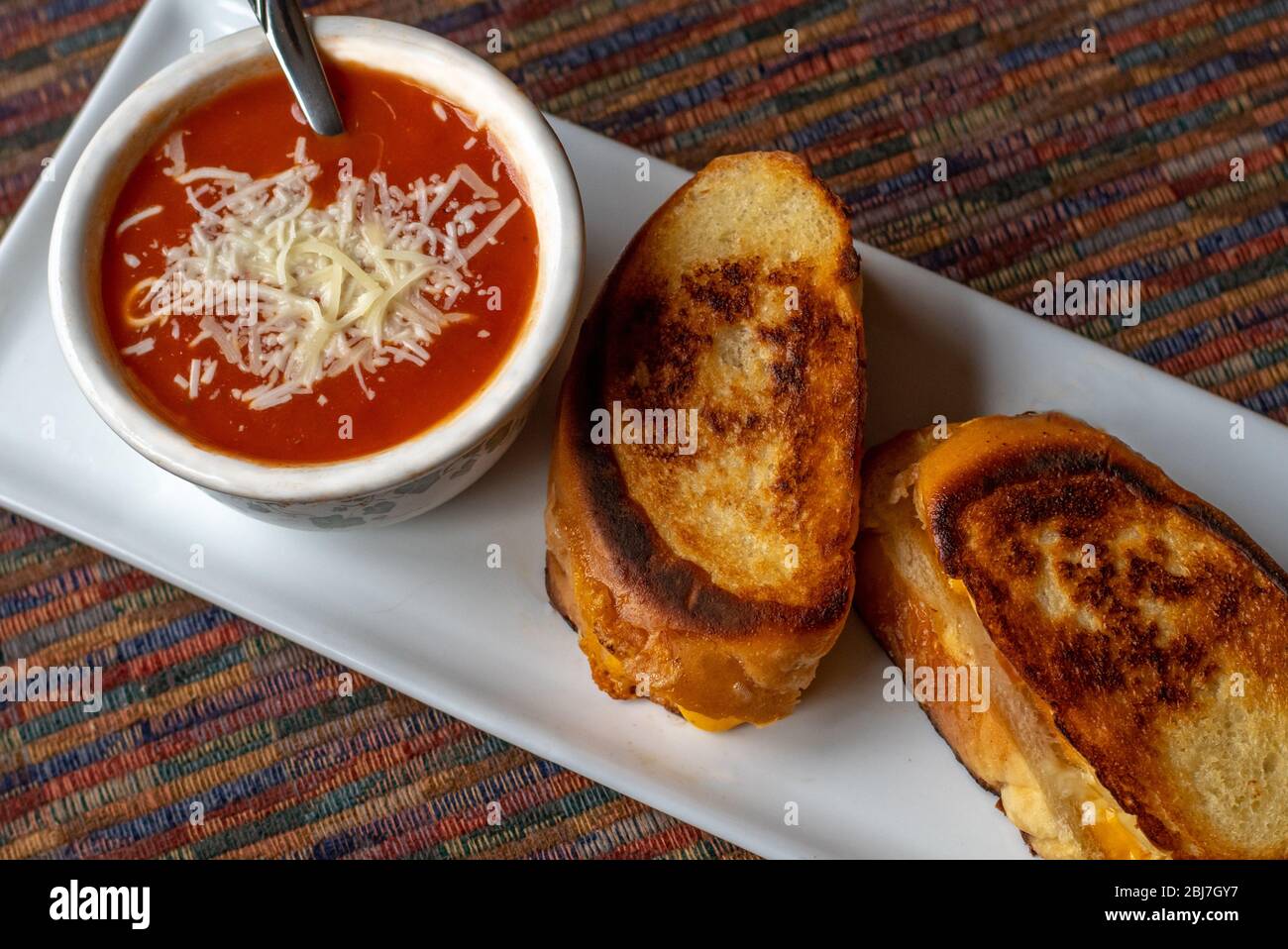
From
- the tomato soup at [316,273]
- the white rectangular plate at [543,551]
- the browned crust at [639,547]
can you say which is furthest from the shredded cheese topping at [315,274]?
A: the white rectangular plate at [543,551]

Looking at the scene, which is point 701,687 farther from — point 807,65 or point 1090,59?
point 1090,59

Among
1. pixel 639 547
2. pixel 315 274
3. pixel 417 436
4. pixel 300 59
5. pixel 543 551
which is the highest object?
pixel 300 59

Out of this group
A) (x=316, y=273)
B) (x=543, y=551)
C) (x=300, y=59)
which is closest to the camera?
(x=316, y=273)

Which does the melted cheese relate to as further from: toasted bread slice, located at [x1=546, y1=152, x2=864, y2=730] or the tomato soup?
the tomato soup

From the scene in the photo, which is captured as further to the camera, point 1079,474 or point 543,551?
point 543,551

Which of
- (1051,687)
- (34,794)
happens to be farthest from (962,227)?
(34,794)

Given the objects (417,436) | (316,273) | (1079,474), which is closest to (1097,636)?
(1079,474)

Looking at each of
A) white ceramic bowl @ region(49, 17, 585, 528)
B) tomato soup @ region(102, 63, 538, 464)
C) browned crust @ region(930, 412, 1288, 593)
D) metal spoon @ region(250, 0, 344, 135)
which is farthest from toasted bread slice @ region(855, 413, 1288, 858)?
metal spoon @ region(250, 0, 344, 135)

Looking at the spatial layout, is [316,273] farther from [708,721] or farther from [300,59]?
[708,721]
